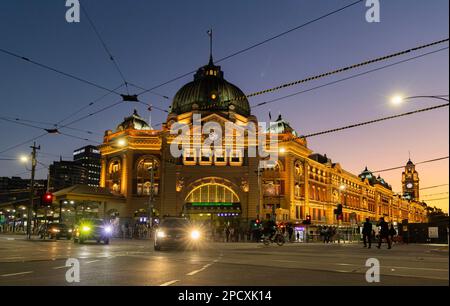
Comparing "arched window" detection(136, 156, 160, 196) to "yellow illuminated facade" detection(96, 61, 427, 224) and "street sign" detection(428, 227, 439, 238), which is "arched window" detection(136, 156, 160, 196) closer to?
"yellow illuminated facade" detection(96, 61, 427, 224)

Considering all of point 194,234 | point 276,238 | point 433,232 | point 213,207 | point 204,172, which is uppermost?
point 204,172

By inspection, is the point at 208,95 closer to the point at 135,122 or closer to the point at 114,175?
the point at 135,122

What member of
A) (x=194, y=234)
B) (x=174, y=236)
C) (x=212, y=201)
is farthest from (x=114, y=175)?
(x=174, y=236)

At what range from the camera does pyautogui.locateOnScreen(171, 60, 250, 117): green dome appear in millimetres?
74688

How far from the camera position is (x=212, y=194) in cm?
6688

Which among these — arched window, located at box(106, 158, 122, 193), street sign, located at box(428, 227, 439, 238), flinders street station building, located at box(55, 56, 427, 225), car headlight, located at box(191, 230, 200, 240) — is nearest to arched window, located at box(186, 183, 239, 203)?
flinders street station building, located at box(55, 56, 427, 225)

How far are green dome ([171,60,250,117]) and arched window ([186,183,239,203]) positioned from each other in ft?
41.9

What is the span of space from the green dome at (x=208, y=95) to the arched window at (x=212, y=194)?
1277cm

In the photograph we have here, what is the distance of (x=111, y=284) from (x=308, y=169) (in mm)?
71278

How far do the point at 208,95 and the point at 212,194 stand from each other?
17.9 meters
